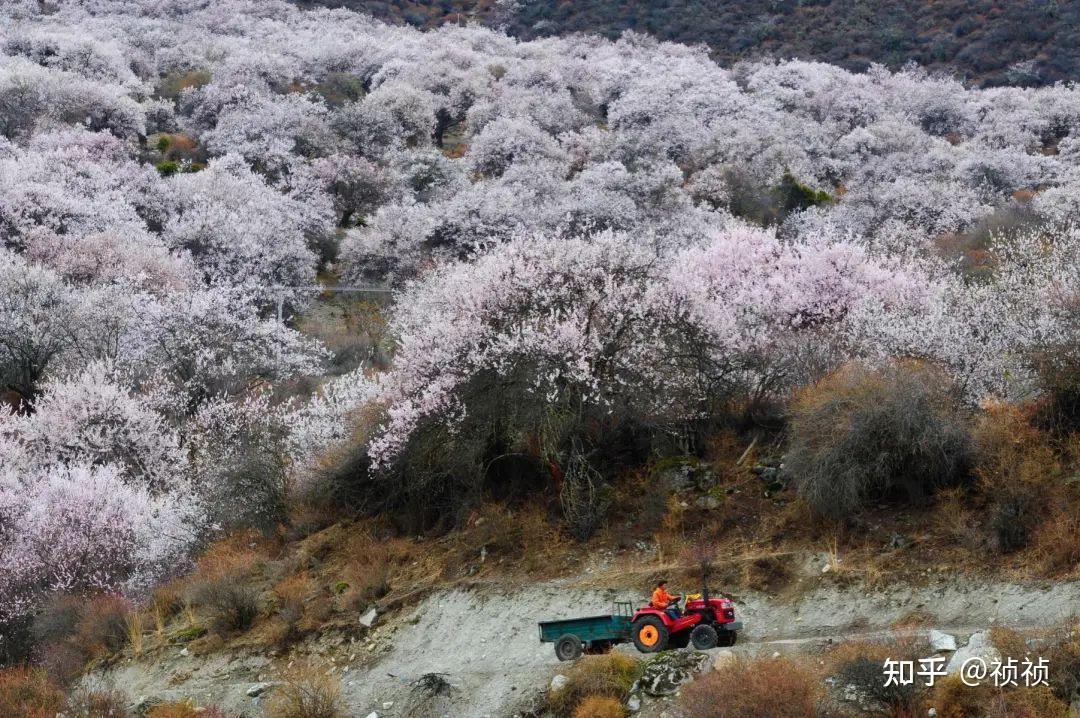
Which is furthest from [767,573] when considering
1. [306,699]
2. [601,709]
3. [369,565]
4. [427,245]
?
[427,245]

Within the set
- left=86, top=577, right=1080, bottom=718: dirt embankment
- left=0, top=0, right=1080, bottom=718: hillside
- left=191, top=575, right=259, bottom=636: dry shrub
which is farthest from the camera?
left=191, top=575, right=259, bottom=636: dry shrub

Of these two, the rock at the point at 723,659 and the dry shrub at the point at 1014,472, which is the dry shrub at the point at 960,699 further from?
the dry shrub at the point at 1014,472

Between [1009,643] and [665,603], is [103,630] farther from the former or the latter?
[1009,643]

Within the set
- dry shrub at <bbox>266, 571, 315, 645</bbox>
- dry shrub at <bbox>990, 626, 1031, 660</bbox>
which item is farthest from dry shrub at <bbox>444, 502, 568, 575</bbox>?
dry shrub at <bbox>990, 626, 1031, 660</bbox>

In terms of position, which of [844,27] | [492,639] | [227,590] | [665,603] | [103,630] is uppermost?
[844,27]

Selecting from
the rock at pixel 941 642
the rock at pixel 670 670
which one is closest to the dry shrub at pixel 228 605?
the rock at pixel 670 670

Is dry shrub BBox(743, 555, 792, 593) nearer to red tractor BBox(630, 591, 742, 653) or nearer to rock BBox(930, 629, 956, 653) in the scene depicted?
red tractor BBox(630, 591, 742, 653)

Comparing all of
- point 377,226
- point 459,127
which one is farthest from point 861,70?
point 377,226
